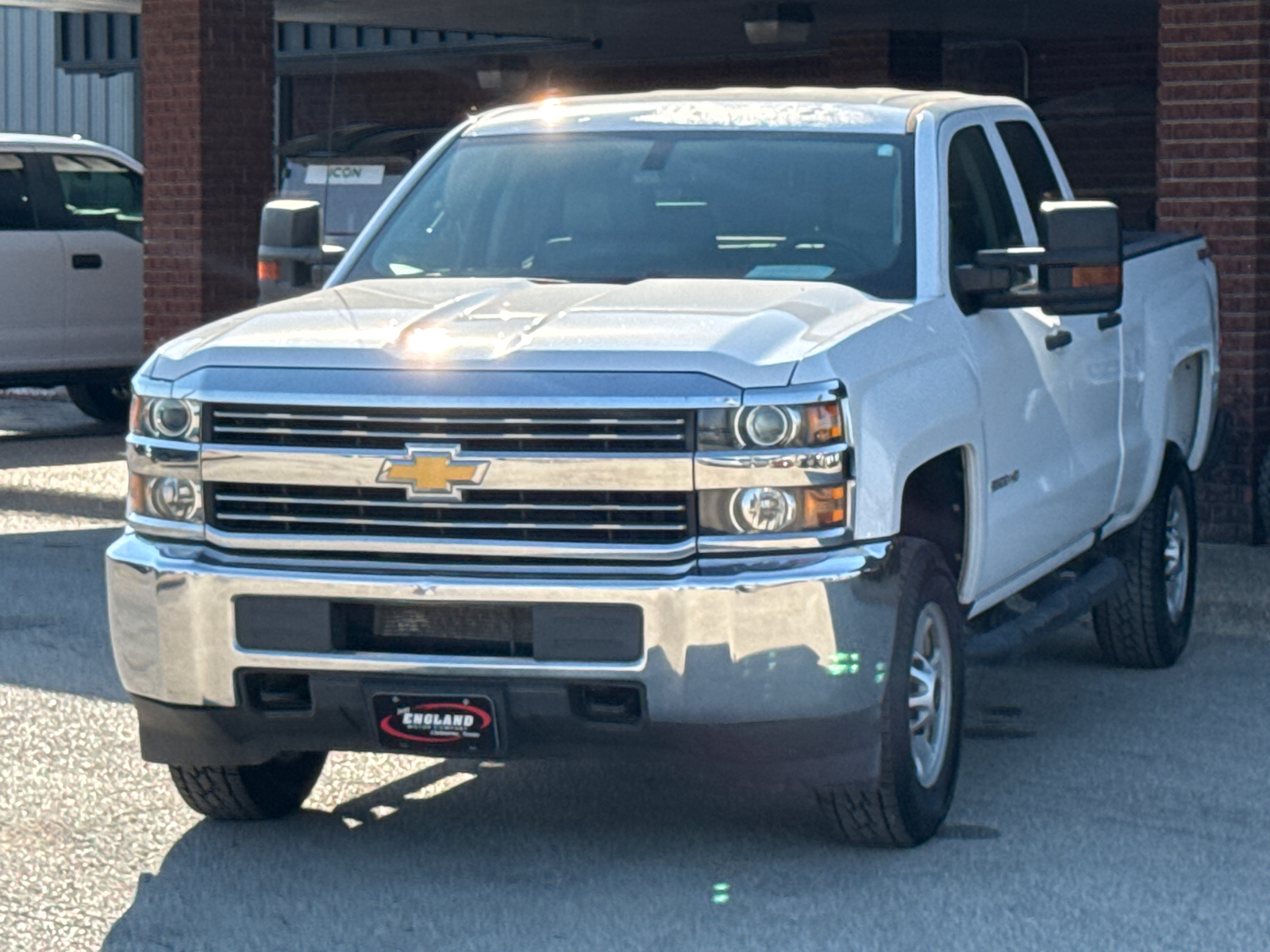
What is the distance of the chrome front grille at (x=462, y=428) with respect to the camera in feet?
17.3

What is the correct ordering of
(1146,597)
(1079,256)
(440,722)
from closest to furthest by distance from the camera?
(440,722)
(1079,256)
(1146,597)

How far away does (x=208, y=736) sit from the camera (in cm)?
566

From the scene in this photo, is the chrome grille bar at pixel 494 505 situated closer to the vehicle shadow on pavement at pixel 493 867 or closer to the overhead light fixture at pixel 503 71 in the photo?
the vehicle shadow on pavement at pixel 493 867

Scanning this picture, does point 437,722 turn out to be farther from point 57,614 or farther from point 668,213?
point 57,614

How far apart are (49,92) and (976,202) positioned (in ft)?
80.7

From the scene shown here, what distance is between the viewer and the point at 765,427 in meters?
5.28

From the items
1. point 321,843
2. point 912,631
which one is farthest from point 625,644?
point 321,843

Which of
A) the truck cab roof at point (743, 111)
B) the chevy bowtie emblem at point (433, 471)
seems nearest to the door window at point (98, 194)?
the truck cab roof at point (743, 111)

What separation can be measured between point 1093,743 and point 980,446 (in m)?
1.44

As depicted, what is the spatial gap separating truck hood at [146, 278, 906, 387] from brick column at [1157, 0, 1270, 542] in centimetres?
557

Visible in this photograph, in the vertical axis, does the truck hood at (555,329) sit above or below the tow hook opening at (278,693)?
above

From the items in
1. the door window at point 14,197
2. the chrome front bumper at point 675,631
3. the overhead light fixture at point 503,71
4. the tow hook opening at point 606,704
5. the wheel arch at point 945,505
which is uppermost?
the overhead light fixture at point 503,71

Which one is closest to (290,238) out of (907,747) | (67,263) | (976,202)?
(976,202)

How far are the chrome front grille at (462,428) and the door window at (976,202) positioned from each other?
5.32 ft
